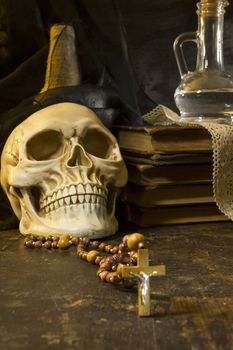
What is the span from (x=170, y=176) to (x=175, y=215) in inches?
3.0

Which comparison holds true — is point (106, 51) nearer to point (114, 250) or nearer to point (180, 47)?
point (180, 47)

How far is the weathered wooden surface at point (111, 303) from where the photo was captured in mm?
587

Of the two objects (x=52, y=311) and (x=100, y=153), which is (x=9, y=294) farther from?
(x=100, y=153)

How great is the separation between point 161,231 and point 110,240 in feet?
0.36

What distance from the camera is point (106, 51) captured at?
4.42ft

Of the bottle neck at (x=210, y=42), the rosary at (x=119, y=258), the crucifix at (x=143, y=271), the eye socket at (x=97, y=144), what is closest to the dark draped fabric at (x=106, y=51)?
the eye socket at (x=97, y=144)

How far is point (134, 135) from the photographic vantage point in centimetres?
113

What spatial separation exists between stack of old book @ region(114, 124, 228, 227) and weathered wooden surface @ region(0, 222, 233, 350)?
5.6 inches

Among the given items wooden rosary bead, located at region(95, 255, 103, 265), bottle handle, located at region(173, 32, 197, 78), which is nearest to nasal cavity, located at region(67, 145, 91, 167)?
wooden rosary bead, located at region(95, 255, 103, 265)

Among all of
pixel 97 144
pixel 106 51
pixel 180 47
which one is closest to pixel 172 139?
pixel 97 144

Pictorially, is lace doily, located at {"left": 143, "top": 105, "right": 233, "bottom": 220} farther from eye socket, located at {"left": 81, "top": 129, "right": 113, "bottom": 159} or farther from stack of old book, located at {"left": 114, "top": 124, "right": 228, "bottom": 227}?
eye socket, located at {"left": 81, "top": 129, "right": 113, "bottom": 159}

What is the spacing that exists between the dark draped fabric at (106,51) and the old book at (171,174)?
0.57 feet

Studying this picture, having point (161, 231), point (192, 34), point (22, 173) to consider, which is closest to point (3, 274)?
point (22, 173)

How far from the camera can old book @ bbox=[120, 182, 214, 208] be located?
1.07m
